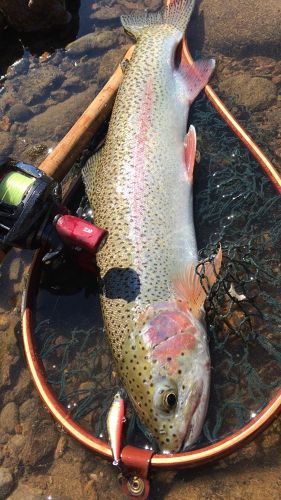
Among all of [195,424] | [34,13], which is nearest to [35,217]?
[195,424]

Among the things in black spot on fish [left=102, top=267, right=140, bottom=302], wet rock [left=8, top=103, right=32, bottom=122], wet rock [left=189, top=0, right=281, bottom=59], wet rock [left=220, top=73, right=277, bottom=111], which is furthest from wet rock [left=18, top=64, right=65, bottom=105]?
black spot on fish [left=102, top=267, right=140, bottom=302]

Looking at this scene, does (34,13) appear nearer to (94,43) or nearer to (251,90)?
(94,43)

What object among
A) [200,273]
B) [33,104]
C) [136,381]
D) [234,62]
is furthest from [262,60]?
[136,381]

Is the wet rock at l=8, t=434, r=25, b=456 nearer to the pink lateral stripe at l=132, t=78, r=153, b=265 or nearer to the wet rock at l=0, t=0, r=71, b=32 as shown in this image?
the pink lateral stripe at l=132, t=78, r=153, b=265

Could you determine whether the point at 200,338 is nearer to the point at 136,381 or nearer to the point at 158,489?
the point at 136,381

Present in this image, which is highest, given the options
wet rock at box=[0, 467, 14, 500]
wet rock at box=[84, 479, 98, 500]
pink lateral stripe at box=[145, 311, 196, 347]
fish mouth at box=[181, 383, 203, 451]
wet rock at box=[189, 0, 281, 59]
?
wet rock at box=[189, 0, 281, 59]

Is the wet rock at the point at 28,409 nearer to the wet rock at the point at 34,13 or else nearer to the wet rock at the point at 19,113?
the wet rock at the point at 19,113
